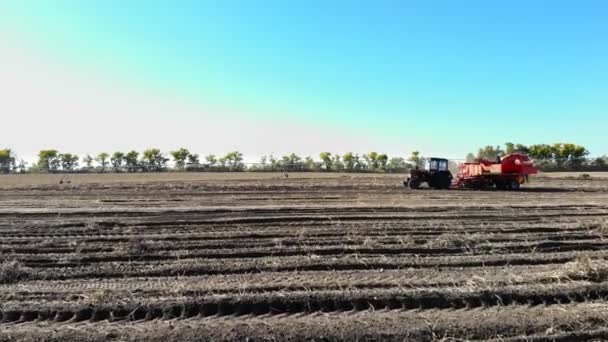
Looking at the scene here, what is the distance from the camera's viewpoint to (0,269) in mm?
5441

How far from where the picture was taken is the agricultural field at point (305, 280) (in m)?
3.88

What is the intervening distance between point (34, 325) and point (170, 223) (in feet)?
17.9

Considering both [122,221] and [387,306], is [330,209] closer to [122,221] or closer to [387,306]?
[122,221]

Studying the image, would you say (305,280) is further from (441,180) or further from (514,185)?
(514,185)

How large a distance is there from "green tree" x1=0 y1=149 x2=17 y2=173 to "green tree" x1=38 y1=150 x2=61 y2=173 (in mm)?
2744

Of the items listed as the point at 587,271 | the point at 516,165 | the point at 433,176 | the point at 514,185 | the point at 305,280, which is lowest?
the point at 305,280

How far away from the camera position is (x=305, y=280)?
516cm

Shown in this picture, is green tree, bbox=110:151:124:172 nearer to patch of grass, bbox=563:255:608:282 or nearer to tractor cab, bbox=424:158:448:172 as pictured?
tractor cab, bbox=424:158:448:172

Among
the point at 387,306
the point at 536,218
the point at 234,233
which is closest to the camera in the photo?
the point at 387,306

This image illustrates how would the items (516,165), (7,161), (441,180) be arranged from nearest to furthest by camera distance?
1. (441,180)
2. (516,165)
3. (7,161)

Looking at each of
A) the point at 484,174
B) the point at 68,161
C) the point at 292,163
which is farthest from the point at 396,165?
the point at 68,161

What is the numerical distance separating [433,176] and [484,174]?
286 cm

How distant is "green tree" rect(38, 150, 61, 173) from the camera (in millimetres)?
47875

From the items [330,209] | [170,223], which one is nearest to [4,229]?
[170,223]
